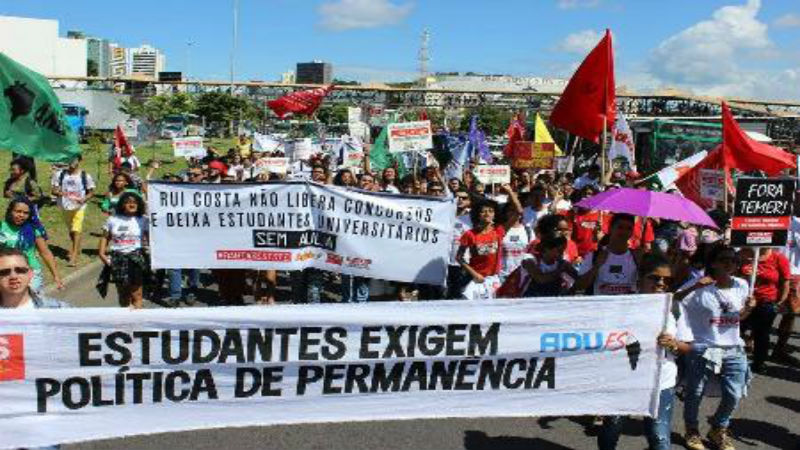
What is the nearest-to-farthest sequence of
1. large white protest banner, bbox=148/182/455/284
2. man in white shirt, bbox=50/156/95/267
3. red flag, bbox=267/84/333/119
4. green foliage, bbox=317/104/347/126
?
large white protest banner, bbox=148/182/455/284 < man in white shirt, bbox=50/156/95/267 < red flag, bbox=267/84/333/119 < green foliage, bbox=317/104/347/126

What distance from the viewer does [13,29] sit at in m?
104

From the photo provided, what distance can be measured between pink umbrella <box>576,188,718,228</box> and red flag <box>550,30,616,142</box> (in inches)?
110

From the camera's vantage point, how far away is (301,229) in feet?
25.5

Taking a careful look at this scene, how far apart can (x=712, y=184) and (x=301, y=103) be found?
9418mm

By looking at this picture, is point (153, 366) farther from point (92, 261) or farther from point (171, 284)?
point (92, 261)

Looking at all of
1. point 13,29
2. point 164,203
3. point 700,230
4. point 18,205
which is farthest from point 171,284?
point 13,29

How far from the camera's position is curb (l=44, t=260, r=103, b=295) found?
9.50 meters

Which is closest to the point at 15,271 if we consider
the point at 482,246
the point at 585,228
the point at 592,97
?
the point at 482,246

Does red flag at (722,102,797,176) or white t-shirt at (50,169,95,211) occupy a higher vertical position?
red flag at (722,102,797,176)

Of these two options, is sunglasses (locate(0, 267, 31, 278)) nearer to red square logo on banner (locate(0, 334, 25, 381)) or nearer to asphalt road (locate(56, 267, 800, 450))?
red square logo on banner (locate(0, 334, 25, 381))

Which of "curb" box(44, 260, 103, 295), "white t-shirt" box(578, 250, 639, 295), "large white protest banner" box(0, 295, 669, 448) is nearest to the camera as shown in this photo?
"large white protest banner" box(0, 295, 669, 448)

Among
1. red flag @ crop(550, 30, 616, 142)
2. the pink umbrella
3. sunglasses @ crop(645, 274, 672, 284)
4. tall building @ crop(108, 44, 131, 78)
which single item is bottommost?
sunglasses @ crop(645, 274, 672, 284)

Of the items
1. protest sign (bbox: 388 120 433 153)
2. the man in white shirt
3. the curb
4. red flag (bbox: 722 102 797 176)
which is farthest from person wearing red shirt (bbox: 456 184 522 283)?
the man in white shirt

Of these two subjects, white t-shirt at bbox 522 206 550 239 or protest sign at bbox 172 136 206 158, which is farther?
protest sign at bbox 172 136 206 158
